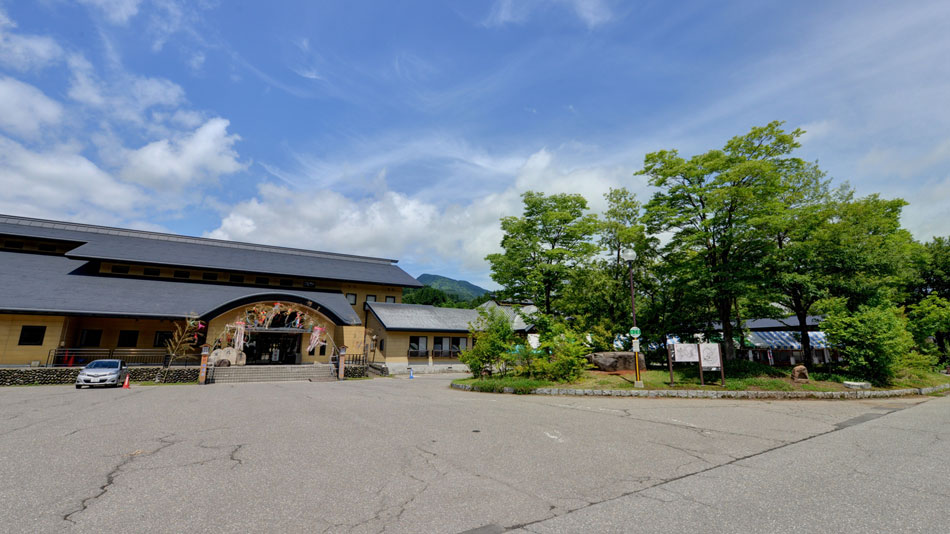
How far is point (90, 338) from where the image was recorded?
26.5 m

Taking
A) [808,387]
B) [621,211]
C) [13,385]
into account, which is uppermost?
[621,211]

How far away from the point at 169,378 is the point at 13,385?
637 centimetres

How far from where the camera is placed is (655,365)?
23.8m

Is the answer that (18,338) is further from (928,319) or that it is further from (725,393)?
(928,319)

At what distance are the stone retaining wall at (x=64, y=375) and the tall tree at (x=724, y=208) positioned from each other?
2795 centimetres

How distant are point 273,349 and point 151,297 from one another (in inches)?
351

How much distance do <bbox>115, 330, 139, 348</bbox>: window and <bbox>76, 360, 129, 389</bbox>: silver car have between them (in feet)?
28.0

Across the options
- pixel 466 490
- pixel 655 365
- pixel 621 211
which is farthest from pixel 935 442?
pixel 621 211

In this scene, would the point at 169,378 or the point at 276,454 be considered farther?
the point at 169,378

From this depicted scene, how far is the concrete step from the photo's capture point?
24.5 m

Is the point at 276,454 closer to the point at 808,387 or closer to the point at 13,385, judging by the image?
the point at 808,387

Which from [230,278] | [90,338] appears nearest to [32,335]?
[90,338]

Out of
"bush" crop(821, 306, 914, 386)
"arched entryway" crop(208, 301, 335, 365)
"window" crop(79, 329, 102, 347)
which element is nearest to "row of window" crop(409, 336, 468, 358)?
"arched entryway" crop(208, 301, 335, 365)

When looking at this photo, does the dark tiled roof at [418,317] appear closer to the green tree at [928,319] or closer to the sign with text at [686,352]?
the sign with text at [686,352]
